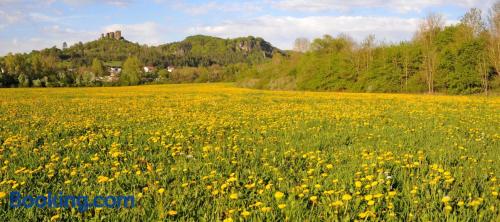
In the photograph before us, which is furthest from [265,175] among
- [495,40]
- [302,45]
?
[302,45]

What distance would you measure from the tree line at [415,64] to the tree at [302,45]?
227 inches

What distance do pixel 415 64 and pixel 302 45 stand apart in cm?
3248

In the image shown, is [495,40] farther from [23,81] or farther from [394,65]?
[23,81]

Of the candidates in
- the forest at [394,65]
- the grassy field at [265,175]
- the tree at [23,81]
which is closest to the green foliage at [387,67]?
the forest at [394,65]

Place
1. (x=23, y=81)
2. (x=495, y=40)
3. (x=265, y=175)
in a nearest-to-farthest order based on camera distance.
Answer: (x=265, y=175) → (x=495, y=40) → (x=23, y=81)

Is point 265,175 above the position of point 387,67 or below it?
below

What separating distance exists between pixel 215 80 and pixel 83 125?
4467 inches

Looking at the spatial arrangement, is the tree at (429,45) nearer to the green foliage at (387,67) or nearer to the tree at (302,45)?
the green foliage at (387,67)

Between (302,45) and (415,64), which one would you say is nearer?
(415,64)

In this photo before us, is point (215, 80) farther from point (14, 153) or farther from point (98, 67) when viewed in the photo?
point (14, 153)

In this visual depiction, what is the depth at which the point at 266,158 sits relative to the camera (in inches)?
275

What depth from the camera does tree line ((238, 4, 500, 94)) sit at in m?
49.1

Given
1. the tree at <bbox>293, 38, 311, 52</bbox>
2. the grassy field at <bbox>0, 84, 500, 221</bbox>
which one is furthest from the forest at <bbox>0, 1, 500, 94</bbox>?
the grassy field at <bbox>0, 84, 500, 221</bbox>

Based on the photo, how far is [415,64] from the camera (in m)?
56.2
